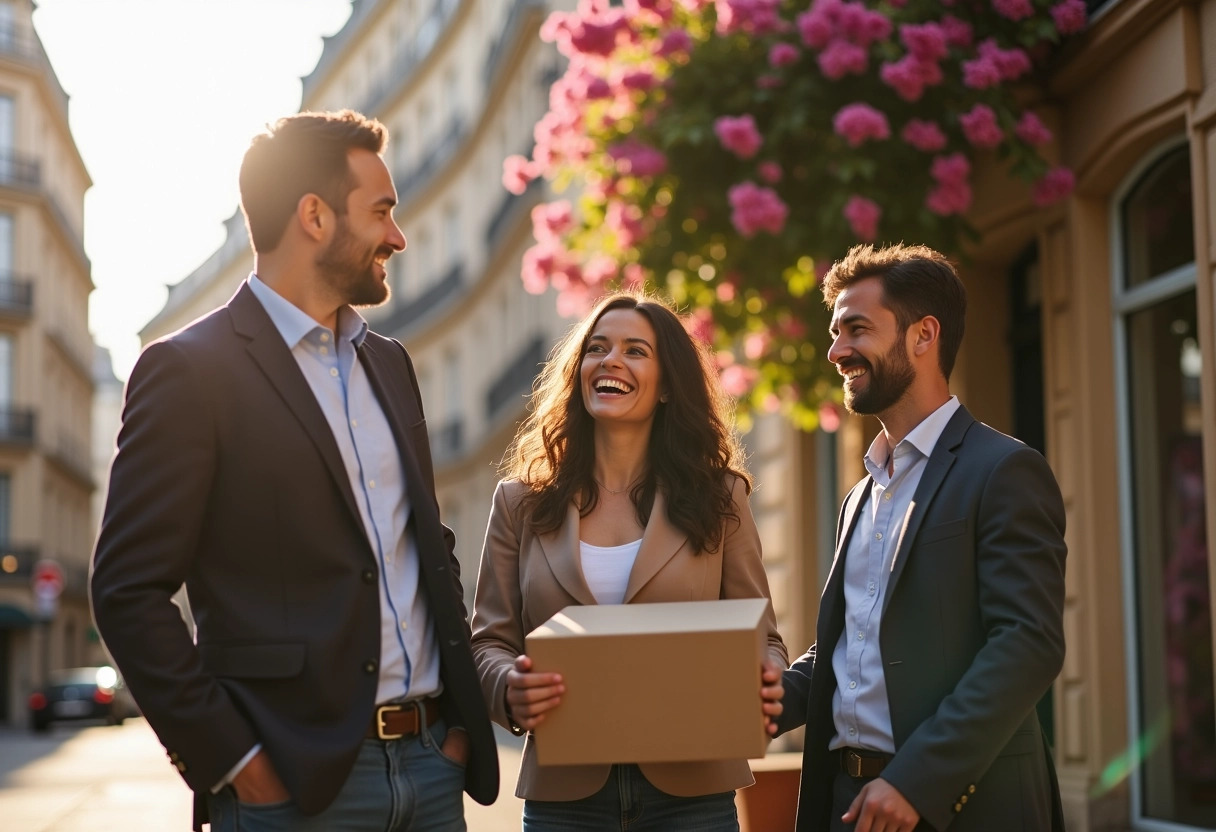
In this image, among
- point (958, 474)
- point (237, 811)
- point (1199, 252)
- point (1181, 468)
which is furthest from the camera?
point (1181, 468)

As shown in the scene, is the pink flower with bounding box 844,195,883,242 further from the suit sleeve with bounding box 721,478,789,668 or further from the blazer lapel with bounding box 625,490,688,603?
the blazer lapel with bounding box 625,490,688,603

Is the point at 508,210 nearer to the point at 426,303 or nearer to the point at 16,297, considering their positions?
the point at 426,303

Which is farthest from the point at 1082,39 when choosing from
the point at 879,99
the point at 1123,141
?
the point at 879,99

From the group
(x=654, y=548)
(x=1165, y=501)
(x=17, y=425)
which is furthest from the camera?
(x=17, y=425)

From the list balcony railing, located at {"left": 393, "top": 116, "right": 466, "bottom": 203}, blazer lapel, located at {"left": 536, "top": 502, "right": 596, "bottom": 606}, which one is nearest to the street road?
blazer lapel, located at {"left": 536, "top": 502, "right": 596, "bottom": 606}

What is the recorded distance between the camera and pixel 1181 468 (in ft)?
25.9

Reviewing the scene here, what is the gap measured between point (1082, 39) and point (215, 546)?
636 centimetres

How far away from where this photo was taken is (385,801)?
3.34 metres

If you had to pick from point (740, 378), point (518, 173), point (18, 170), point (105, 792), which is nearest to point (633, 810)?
point (740, 378)

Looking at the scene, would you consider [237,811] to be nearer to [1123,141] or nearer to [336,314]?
[336,314]

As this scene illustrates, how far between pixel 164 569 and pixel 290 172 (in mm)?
978

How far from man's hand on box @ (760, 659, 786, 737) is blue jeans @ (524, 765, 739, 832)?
42cm

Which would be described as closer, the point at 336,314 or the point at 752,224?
the point at 336,314

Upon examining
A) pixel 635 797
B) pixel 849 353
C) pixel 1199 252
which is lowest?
pixel 635 797
